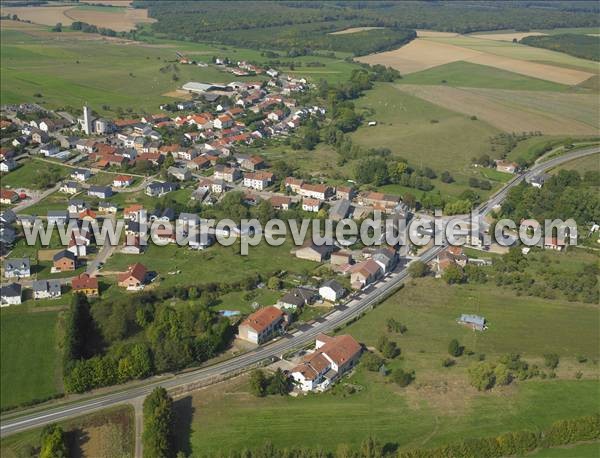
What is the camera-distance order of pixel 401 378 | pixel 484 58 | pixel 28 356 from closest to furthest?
pixel 401 378 → pixel 28 356 → pixel 484 58

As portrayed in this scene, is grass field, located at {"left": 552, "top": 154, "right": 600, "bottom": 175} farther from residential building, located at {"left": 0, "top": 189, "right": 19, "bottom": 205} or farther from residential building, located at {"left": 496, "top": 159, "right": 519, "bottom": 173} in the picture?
residential building, located at {"left": 0, "top": 189, "right": 19, "bottom": 205}

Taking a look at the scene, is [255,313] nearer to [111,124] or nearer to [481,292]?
[481,292]

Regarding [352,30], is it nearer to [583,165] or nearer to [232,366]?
[583,165]

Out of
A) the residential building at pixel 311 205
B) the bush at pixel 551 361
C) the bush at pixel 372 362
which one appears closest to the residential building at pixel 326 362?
the bush at pixel 372 362

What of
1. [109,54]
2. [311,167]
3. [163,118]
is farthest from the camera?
[109,54]

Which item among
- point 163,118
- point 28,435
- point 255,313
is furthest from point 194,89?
point 28,435

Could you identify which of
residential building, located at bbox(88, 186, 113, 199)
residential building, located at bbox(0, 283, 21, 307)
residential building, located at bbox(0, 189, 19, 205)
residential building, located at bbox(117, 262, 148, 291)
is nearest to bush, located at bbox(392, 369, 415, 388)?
residential building, located at bbox(117, 262, 148, 291)

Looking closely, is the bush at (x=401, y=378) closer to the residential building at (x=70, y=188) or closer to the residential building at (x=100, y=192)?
the residential building at (x=100, y=192)

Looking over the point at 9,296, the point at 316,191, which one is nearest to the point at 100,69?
the point at 316,191
